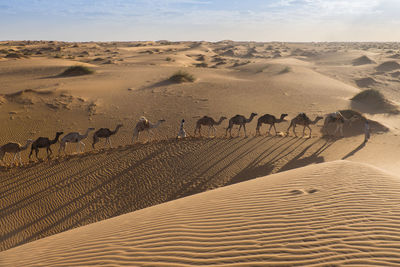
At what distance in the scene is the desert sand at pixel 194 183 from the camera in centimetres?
420

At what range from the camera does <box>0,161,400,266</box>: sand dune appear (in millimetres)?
3807

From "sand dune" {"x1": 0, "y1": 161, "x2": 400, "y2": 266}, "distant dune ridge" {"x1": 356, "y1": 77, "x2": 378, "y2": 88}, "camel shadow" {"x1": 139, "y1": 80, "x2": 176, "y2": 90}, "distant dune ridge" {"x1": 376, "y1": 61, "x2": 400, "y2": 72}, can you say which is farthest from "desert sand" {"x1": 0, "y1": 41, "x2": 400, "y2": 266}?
"distant dune ridge" {"x1": 376, "y1": 61, "x2": 400, "y2": 72}

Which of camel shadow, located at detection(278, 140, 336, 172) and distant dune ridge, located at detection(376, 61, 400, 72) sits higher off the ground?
distant dune ridge, located at detection(376, 61, 400, 72)

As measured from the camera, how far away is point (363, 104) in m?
19.7

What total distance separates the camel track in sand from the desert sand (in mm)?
45

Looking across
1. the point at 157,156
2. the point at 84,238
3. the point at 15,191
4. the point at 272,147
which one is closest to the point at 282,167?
the point at 272,147

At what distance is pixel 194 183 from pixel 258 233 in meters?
5.21

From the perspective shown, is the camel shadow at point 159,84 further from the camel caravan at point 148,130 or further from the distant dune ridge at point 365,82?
the distant dune ridge at point 365,82

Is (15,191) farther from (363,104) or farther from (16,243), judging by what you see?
(363,104)

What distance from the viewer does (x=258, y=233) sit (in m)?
4.41

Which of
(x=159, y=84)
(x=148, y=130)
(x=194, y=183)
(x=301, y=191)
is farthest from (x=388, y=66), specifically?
(x=301, y=191)

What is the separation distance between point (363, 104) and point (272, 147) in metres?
11.6

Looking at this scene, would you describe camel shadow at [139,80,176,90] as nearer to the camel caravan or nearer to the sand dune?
the camel caravan

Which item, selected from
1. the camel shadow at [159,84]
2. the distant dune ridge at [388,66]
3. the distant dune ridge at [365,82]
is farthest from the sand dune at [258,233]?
the distant dune ridge at [388,66]
